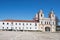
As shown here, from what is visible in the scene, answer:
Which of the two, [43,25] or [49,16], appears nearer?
[43,25]

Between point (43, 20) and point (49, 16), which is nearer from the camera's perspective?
point (43, 20)

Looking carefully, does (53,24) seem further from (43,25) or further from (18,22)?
(18,22)

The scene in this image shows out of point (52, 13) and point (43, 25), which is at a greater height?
point (52, 13)

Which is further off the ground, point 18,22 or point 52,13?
point 52,13

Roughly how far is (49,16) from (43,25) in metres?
10.5

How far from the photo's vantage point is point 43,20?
8562 centimetres

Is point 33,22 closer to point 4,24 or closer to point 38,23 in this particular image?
point 38,23

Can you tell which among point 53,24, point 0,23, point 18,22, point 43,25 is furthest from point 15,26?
point 53,24

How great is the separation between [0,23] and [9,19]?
848cm

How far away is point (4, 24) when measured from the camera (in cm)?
8269

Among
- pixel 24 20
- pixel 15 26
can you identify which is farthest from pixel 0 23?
pixel 24 20

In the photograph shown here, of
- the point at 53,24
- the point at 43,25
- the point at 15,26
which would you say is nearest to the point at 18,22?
the point at 15,26

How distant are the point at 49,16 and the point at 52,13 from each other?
12.2ft

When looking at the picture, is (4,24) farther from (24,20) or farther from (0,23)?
(24,20)
